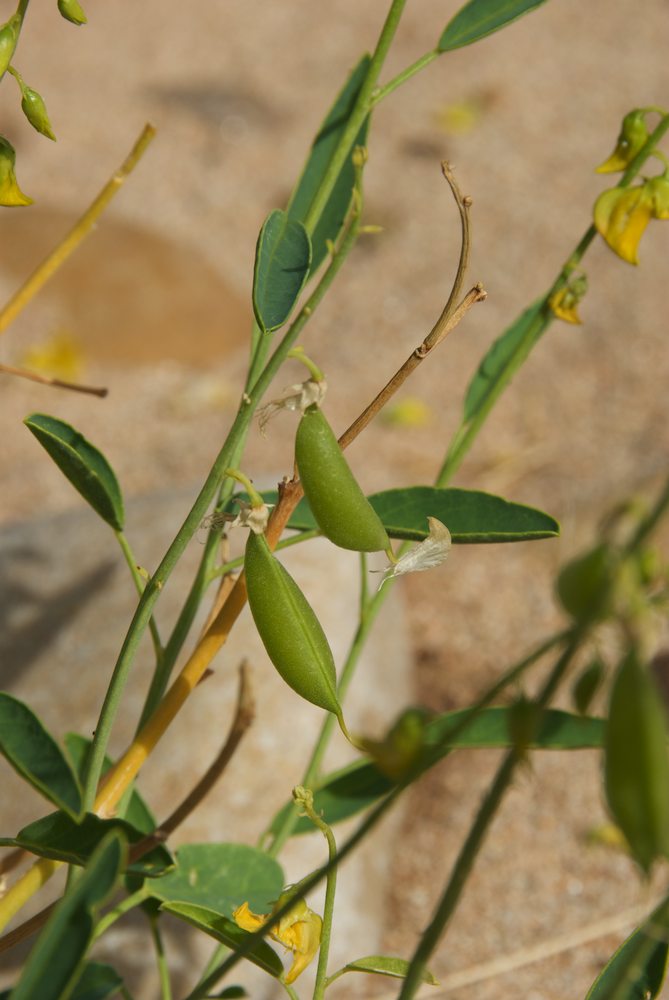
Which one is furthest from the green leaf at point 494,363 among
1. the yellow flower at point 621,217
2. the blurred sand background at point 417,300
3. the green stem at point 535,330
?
the blurred sand background at point 417,300

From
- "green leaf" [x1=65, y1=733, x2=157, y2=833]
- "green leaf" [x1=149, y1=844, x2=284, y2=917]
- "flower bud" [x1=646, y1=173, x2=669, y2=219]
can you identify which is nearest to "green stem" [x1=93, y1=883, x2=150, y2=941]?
"green leaf" [x1=149, y1=844, x2=284, y2=917]

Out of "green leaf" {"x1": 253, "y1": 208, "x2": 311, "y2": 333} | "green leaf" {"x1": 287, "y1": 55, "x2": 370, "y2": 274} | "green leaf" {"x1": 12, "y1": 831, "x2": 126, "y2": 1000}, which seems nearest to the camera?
"green leaf" {"x1": 12, "y1": 831, "x2": 126, "y2": 1000}

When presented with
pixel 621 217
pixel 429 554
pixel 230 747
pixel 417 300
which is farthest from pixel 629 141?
pixel 417 300

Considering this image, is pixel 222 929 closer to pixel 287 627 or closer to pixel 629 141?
pixel 287 627

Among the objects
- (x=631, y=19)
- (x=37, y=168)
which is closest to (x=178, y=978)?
(x=37, y=168)

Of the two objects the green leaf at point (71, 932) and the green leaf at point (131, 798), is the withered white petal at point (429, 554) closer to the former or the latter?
the green leaf at point (71, 932)

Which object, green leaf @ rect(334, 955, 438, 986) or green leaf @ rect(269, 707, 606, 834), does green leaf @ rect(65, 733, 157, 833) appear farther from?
green leaf @ rect(334, 955, 438, 986)

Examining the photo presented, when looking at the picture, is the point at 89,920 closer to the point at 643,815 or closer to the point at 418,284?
the point at 643,815
